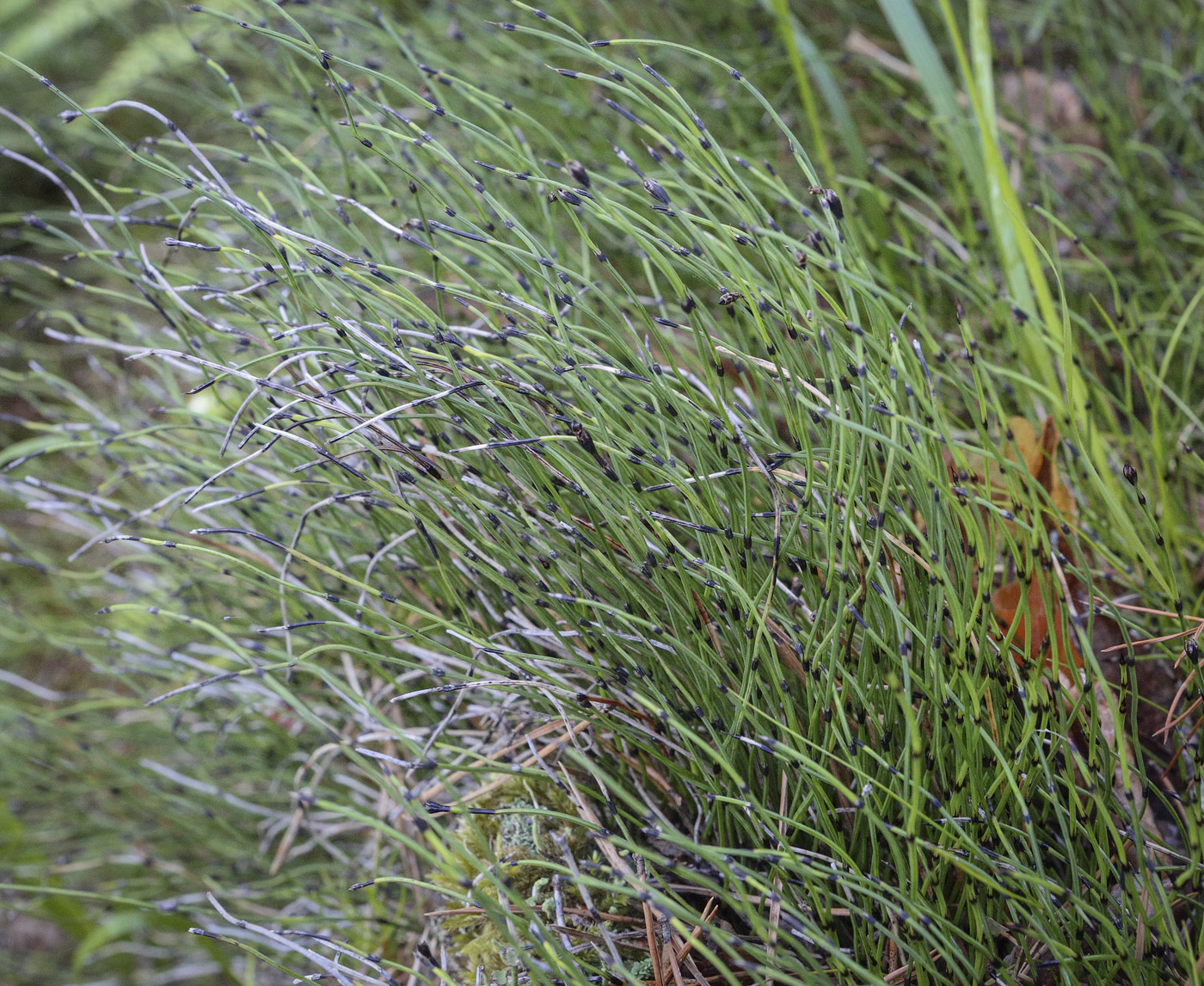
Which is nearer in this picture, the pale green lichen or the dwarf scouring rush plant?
the dwarf scouring rush plant

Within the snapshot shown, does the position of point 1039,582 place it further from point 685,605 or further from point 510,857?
point 510,857

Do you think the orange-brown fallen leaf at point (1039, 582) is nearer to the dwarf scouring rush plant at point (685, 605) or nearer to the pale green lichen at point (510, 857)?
the dwarf scouring rush plant at point (685, 605)

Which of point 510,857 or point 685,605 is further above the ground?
point 685,605

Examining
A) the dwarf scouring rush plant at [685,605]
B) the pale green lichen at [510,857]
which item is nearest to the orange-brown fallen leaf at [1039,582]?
the dwarf scouring rush plant at [685,605]

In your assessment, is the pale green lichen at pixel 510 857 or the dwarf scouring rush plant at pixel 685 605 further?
the pale green lichen at pixel 510 857

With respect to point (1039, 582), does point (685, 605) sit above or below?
above

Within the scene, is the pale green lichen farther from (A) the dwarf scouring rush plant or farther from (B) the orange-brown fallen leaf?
(B) the orange-brown fallen leaf

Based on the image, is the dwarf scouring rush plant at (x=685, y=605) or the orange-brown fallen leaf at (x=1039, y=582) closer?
the dwarf scouring rush plant at (x=685, y=605)

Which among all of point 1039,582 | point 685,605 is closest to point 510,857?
point 685,605

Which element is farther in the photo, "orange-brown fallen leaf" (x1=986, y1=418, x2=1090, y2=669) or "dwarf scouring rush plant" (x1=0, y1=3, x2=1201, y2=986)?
"orange-brown fallen leaf" (x1=986, y1=418, x2=1090, y2=669)

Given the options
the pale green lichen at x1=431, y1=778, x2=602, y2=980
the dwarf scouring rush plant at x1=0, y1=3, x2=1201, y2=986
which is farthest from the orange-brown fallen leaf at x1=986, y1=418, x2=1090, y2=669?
the pale green lichen at x1=431, y1=778, x2=602, y2=980

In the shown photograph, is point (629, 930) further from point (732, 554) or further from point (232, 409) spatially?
point (232, 409)
